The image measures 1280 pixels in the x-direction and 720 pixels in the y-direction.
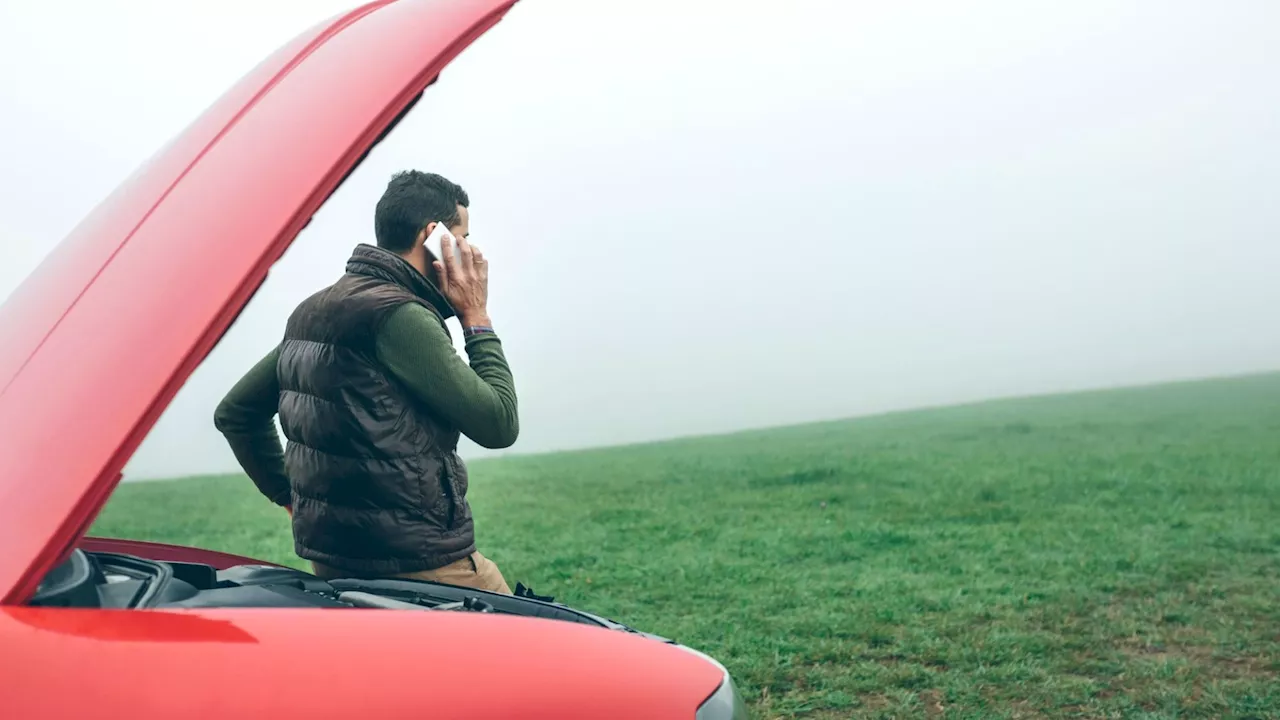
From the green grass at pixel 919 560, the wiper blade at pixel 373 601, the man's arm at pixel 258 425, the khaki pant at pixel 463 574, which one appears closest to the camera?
the wiper blade at pixel 373 601

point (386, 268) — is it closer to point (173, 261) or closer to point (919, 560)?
point (173, 261)

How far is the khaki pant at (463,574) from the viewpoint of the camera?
229 centimetres

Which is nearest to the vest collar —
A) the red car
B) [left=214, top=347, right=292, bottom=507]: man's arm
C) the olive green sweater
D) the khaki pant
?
the olive green sweater

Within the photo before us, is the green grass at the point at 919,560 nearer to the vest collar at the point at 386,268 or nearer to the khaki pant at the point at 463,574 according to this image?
the khaki pant at the point at 463,574

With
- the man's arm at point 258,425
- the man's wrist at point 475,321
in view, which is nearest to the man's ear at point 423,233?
the man's wrist at point 475,321

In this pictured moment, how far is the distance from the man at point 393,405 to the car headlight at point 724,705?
71cm

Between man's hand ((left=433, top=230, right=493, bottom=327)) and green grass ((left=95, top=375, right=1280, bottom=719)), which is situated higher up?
man's hand ((left=433, top=230, right=493, bottom=327))

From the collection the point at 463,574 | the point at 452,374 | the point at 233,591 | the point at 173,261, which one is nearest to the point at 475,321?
the point at 452,374

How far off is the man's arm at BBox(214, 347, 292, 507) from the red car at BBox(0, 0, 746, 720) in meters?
0.98

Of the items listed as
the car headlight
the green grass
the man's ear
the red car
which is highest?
the man's ear

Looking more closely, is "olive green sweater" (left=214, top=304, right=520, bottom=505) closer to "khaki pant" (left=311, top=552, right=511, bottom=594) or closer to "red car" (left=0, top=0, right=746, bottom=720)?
"khaki pant" (left=311, top=552, right=511, bottom=594)

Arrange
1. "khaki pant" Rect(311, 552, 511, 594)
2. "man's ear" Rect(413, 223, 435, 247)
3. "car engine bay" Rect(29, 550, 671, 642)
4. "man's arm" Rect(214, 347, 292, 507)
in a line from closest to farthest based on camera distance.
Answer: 1. "car engine bay" Rect(29, 550, 671, 642)
2. "khaki pant" Rect(311, 552, 511, 594)
3. "man's ear" Rect(413, 223, 435, 247)
4. "man's arm" Rect(214, 347, 292, 507)

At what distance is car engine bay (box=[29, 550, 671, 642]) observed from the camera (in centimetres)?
129

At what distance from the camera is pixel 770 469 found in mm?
13086
